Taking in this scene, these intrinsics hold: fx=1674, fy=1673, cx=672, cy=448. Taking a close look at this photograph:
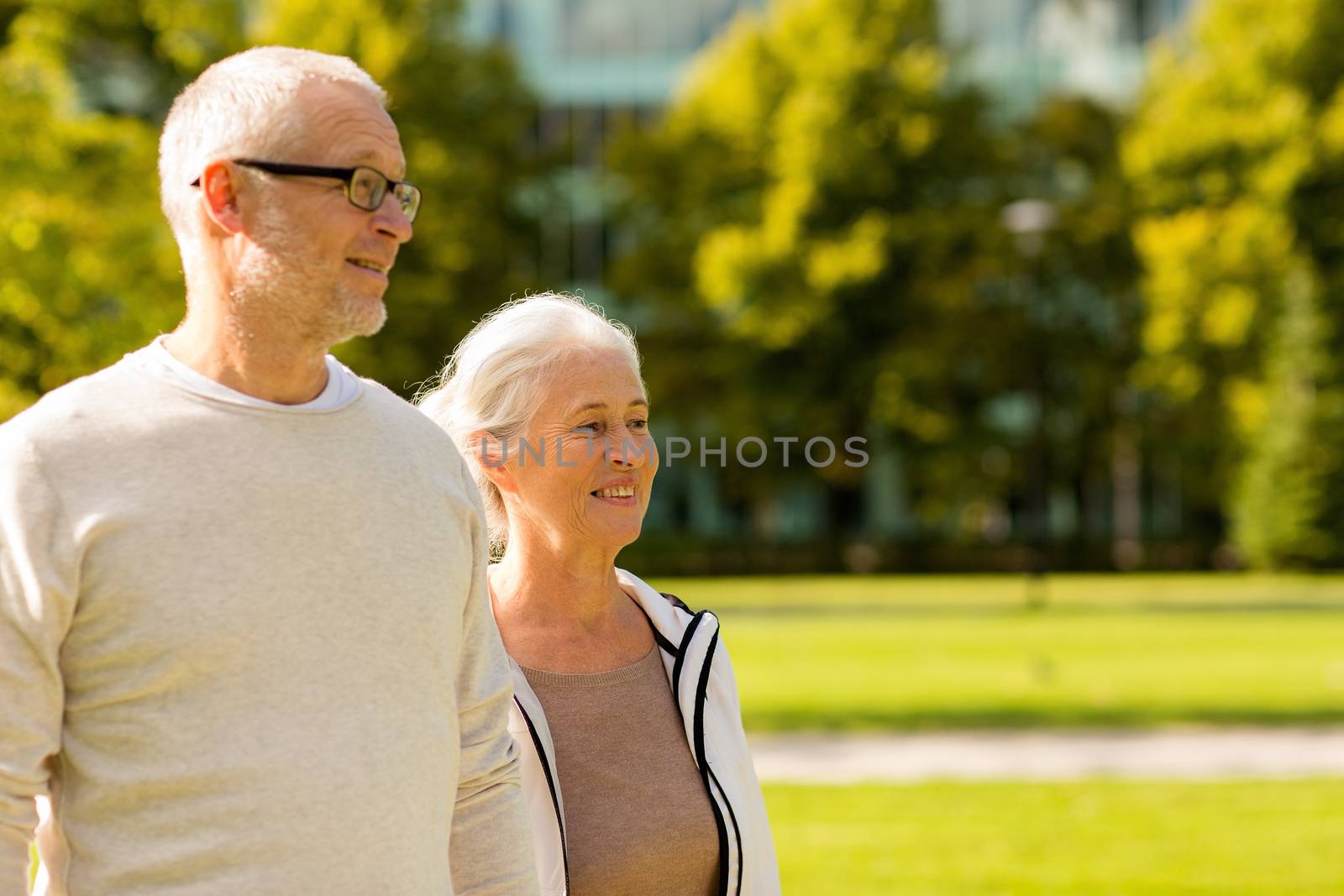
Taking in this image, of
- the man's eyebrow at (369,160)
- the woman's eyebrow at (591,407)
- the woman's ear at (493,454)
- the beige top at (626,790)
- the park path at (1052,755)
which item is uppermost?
the man's eyebrow at (369,160)

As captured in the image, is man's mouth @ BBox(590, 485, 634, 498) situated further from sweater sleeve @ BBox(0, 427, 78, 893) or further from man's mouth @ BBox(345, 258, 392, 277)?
sweater sleeve @ BBox(0, 427, 78, 893)

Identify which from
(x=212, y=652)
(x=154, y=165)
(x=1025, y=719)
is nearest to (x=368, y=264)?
(x=212, y=652)

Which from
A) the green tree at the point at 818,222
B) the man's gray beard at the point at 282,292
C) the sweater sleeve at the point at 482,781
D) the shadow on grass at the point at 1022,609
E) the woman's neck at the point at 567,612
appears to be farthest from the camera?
the green tree at the point at 818,222

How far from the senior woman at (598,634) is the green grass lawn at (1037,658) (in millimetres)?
9192

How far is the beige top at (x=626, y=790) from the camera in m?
2.98

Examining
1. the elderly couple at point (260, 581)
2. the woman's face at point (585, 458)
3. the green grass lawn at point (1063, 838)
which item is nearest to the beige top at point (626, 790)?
the woman's face at point (585, 458)

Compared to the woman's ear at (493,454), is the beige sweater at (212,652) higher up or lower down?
lower down

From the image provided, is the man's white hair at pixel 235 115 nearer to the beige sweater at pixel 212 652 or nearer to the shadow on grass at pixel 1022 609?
the beige sweater at pixel 212 652

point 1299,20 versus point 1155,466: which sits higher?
point 1299,20

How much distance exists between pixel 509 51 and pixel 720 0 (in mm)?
8708

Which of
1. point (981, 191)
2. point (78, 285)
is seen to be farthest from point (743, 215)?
point (78, 285)

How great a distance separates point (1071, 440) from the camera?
134 feet

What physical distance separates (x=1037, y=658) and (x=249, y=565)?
15764 mm

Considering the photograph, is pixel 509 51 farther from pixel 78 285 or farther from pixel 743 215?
pixel 78 285
